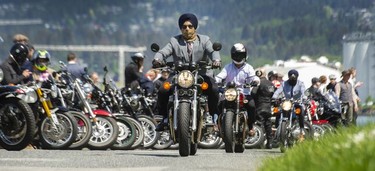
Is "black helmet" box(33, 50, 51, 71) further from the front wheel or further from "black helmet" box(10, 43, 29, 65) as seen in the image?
the front wheel

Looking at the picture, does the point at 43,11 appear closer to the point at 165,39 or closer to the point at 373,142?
the point at 165,39

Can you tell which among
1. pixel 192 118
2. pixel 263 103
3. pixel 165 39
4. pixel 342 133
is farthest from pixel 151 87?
pixel 165 39

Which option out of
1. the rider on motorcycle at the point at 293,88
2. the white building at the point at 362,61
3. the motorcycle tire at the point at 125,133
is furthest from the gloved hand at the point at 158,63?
the white building at the point at 362,61

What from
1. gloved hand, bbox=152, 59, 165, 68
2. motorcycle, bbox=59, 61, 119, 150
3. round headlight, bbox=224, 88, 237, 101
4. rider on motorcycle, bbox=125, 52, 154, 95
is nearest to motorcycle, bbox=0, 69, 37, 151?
gloved hand, bbox=152, 59, 165, 68

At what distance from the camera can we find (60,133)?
61.1 feet

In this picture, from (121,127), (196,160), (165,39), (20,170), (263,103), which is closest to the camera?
(20,170)

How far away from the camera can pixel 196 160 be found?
14.4 meters

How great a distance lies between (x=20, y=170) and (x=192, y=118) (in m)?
3.26

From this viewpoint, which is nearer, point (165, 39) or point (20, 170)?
point (20, 170)

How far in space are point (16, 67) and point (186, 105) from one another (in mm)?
3716

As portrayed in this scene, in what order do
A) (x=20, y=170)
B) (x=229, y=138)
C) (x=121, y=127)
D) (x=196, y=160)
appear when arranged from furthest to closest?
(x=121, y=127) < (x=229, y=138) < (x=196, y=160) < (x=20, y=170)

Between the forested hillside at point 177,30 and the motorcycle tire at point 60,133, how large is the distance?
96265 millimetres

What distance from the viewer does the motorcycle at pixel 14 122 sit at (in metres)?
17.0

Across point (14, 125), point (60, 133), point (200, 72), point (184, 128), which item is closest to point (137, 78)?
point (60, 133)
